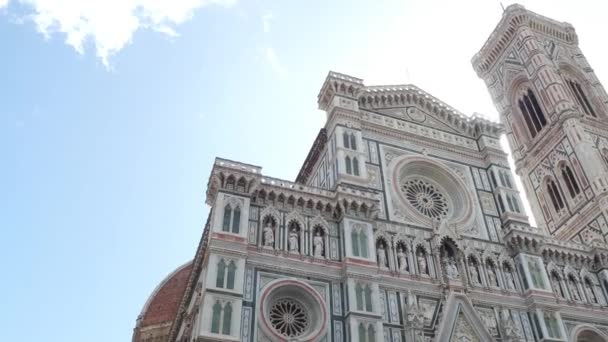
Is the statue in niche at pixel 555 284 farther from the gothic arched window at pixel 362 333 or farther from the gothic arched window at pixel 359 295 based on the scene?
the gothic arched window at pixel 362 333

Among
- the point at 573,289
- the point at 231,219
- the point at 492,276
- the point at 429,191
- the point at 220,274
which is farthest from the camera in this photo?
the point at 429,191

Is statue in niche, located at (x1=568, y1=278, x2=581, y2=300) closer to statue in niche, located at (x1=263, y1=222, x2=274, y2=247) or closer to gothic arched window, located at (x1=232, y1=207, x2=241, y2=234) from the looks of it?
statue in niche, located at (x1=263, y1=222, x2=274, y2=247)

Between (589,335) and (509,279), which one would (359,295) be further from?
(589,335)

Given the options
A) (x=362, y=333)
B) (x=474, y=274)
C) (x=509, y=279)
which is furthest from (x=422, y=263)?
(x=362, y=333)

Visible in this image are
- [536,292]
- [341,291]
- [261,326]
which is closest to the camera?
[261,326]

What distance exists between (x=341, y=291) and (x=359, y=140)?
6.78 m

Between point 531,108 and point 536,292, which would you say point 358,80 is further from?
point 531,108

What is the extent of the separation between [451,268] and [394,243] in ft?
7.37

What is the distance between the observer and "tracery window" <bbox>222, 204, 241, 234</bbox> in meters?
17.9

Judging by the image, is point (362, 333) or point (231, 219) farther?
point (231, 219)

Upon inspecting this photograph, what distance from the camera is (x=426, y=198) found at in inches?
913

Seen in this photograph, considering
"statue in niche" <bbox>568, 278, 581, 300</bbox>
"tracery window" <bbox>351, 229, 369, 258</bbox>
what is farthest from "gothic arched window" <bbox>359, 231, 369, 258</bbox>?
"statue in niche" <bbox>568, 278, 581, 300</bbox>

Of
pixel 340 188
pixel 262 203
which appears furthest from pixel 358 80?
pixel 262 203

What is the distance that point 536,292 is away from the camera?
20641mm
